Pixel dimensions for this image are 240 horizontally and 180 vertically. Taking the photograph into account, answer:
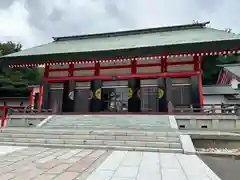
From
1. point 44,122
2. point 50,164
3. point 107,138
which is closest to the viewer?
point 50,164

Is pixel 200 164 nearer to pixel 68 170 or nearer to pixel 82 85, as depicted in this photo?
pixel 68 170

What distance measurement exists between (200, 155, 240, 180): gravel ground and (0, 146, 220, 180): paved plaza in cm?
25

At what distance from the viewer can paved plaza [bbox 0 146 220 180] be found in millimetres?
3717

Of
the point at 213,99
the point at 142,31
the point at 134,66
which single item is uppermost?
the point at 142,31

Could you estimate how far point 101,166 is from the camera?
171 inches

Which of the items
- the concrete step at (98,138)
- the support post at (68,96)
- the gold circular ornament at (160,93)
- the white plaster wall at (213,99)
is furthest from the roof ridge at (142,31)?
the concrete step at (98,138)

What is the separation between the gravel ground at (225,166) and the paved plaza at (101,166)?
0.25m

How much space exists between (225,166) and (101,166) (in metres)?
2.79

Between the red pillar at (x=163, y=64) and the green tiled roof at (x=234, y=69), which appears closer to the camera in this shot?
the red pillar at (x=163, y=64)

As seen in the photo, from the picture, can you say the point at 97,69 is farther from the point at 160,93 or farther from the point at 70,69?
the point at 160,93

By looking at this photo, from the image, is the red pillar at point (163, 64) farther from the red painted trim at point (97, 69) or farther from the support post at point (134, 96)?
the red painted trim at point (97, 69)

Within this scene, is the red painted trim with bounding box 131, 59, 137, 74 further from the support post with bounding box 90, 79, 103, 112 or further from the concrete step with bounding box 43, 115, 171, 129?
the concrete step with bounding box 43, 115, 171, 129

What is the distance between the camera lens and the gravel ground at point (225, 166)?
4.04m

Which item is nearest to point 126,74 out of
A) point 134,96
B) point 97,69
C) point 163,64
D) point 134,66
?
point 134,66
